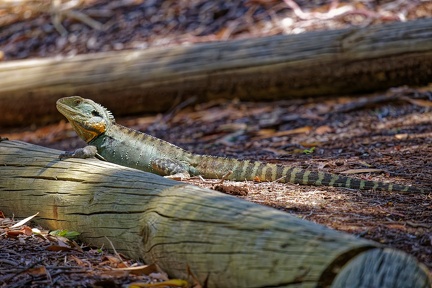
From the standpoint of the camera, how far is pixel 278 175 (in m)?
5.24

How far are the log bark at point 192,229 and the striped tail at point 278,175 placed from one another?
114 centimetres

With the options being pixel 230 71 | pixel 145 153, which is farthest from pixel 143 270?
pixel 230 71

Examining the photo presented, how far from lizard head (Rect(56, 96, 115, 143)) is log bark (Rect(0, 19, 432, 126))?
314 cm

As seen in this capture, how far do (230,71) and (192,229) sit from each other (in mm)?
5712

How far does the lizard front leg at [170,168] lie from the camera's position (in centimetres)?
585

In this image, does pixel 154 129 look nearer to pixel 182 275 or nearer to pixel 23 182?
pixel 23 182

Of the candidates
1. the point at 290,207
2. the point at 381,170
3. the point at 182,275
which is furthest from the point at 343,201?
the point at 182,275

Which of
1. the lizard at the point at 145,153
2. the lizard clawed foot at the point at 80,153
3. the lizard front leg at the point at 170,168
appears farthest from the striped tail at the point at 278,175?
the lizard clawed foot at the point at 80,153

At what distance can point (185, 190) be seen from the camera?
154 inches

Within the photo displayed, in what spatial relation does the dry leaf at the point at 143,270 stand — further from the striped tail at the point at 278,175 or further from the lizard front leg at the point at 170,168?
the lizard front leg at the point at 170,168

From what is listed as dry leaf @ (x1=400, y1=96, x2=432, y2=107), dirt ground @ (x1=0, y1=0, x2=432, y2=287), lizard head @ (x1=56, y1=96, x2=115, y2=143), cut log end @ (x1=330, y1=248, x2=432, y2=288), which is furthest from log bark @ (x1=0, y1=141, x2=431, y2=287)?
dry leaf @ (x1=400, y1=96, x2=432, y2=107)

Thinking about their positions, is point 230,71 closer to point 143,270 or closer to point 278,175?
point 278,175

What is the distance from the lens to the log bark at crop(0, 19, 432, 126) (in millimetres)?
8445

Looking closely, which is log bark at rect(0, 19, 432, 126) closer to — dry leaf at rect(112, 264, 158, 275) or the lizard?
the lizard
